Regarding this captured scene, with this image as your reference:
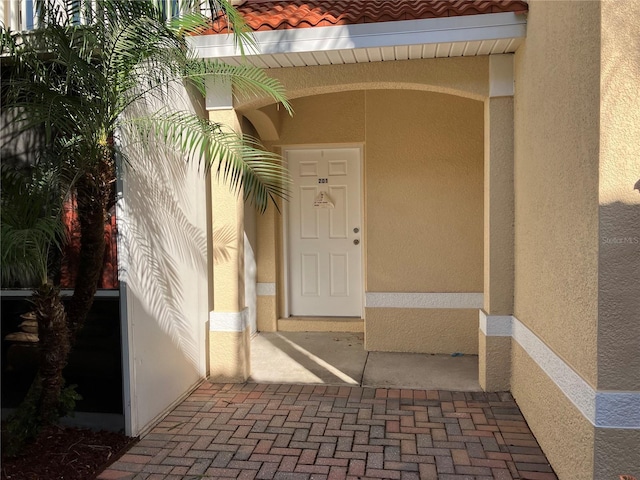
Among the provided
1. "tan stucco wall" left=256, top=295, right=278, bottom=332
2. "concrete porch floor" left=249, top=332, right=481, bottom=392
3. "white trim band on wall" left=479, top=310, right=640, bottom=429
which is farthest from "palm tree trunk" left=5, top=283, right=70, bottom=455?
"tan stucco wall" left=256, top=295, right=278, bottom=332

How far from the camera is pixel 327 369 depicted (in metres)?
5.35

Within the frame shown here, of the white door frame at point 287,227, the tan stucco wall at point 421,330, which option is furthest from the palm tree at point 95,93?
the white door frame at point 287,227

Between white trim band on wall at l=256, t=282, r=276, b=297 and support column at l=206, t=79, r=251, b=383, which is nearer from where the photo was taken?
support column at l=206, t=79, r=251, b=383

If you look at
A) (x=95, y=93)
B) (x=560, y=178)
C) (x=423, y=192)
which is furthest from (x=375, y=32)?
(x=95, y=93)

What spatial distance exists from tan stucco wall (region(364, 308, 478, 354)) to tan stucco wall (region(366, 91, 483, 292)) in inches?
11.0

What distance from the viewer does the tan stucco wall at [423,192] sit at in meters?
5.76

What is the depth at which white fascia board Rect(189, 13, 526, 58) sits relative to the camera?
4.09 meters

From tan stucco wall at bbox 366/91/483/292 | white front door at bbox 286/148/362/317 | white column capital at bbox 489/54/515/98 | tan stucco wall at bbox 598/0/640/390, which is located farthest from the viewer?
white front door at bbox 286/148/362/317

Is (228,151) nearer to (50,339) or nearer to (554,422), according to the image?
(50,339)

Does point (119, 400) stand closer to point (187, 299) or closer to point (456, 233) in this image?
point (187, 299)

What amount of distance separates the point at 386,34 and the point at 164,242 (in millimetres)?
2558

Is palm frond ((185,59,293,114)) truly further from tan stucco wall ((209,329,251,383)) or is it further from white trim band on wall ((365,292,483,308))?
white trim band on wall ((365,292,483,308))

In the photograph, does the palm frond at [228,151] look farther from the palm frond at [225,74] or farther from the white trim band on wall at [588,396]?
the white trim band on wall at [588,396]

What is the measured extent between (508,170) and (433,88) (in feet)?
3.36
